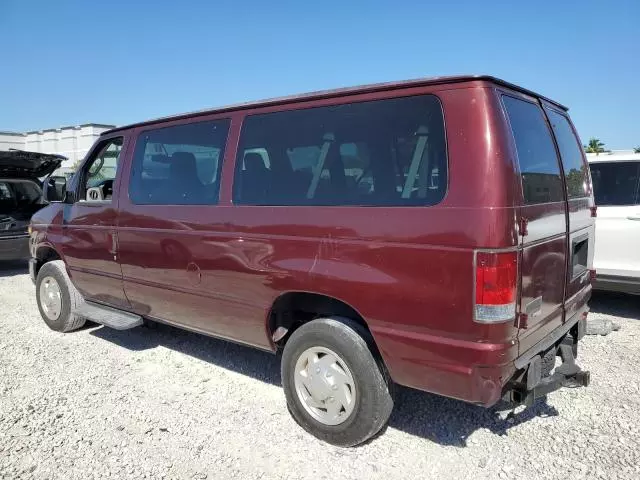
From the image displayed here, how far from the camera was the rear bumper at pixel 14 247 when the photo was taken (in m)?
8.32

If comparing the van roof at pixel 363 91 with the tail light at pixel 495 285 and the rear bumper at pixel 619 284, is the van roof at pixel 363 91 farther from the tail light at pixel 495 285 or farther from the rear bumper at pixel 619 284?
the rear bumper at pixel 619 284

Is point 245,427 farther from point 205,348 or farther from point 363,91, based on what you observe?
point 363,91

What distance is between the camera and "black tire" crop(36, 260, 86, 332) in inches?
203

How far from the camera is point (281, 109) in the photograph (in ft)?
10.6

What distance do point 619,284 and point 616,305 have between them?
2.85ft

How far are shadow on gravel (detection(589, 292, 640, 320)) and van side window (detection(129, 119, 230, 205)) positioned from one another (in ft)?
15.4

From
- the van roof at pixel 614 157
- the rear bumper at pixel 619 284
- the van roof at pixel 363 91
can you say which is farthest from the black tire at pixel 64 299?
the van roof at pixel 614 157

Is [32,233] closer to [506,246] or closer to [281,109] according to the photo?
[281,109]

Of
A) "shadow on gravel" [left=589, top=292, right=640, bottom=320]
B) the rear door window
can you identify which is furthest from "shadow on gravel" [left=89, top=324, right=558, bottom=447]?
the rear door window

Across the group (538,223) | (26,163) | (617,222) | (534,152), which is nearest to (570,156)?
(534,152)

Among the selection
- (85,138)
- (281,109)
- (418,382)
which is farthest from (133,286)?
(85,138)

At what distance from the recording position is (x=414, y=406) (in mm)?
3533

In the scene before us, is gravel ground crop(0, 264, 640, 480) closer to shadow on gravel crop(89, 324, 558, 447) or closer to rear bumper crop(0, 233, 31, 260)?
shadow on gravel crop(89, 324, 558, 447)

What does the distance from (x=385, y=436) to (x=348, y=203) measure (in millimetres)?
1506
